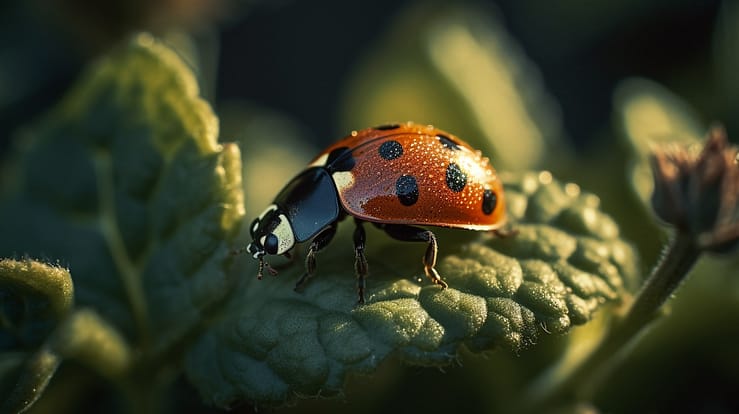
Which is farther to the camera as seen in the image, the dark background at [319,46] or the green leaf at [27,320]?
the dark background at [319,46]

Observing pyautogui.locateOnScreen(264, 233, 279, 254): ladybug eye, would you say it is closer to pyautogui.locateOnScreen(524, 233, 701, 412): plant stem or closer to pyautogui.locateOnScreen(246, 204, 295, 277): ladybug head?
pyautogui.locateOnScreen(246, 204, 295, 277): ladybug head

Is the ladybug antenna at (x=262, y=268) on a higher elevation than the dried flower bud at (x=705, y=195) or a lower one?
lower

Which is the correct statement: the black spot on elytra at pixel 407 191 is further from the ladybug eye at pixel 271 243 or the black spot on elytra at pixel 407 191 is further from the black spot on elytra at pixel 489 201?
the ladybug eye at pixel 271 243

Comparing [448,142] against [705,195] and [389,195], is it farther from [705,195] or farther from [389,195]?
[705,195]

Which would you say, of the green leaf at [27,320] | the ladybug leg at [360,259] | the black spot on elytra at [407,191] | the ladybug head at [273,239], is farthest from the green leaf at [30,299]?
the black spot on elytra at [407,191]

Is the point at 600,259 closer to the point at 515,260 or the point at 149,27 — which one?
the point at 515,260

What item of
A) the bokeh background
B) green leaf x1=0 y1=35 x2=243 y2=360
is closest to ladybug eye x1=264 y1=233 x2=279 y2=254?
green leaf x1=0 y1=35 x2=243 y2=360
